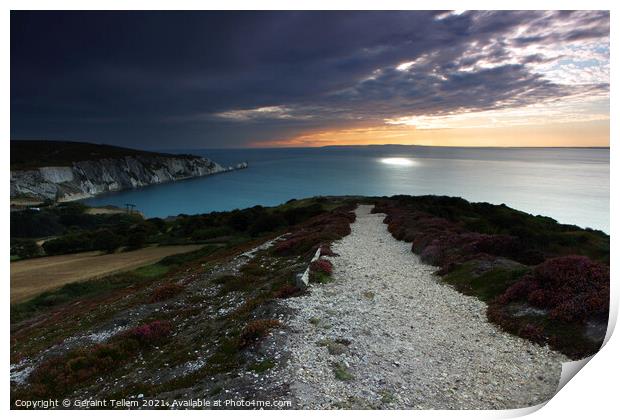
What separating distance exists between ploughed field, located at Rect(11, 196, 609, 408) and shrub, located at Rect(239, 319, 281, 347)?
0.10 metres

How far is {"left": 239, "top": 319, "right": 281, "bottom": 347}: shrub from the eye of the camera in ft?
33.1

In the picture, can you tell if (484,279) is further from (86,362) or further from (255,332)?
(86,362)

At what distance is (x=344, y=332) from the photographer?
11.0 meters

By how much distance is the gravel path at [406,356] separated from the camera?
328 inches

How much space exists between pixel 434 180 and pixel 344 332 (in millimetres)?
57449

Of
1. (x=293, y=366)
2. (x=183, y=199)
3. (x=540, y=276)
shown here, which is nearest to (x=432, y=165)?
(x=540, y=276)

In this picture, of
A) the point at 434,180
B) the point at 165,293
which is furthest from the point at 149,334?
the point at 434,180

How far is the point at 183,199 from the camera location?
152375 mm

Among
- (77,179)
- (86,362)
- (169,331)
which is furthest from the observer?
(77,179)

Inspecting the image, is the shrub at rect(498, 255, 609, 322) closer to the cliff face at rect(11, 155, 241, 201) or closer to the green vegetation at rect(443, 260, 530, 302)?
the green vegetation at rect(443, 260, 530, 302)

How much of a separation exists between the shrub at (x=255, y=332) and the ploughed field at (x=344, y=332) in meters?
0.10

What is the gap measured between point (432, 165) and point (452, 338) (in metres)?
57.3
